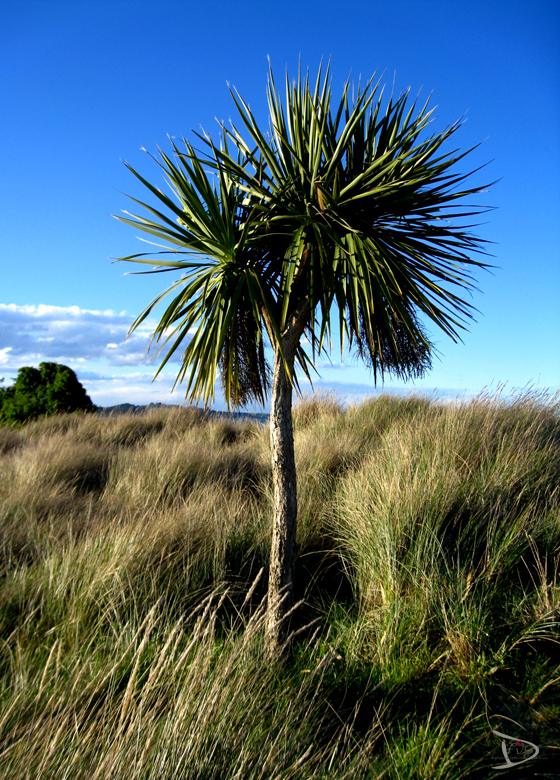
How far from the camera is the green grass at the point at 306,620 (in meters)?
1.87

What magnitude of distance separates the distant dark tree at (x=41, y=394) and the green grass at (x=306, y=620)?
5713 millimetres

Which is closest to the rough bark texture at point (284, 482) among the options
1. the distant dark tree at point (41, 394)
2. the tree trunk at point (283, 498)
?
the tree trunk at point (283, 498)

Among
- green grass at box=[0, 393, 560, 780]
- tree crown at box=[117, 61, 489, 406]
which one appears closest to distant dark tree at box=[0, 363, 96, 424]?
green grass at box=[0, 393, 560, 780]

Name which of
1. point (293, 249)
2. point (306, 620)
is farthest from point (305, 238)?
point (306, 620)

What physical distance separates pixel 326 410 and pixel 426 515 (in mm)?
6177

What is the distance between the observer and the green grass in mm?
1874

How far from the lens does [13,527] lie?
445cm

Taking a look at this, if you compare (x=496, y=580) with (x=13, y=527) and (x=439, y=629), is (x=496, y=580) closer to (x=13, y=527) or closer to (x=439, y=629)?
(x=439, y=629)

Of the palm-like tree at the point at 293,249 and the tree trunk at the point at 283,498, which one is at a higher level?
the palm-like tree at the point at 293,249

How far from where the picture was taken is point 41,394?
11781mm

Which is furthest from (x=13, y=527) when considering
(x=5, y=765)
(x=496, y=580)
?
(x=496, y=580)

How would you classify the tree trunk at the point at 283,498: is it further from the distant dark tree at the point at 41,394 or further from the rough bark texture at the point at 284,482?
the distant dark tree at the point at 41,394

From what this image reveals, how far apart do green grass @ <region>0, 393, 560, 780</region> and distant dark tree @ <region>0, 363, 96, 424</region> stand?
5.71 meters

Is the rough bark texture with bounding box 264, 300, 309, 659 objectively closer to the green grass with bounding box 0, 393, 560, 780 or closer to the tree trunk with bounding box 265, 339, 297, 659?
the tree trunk with bounding box 265, 339, 297, 659
